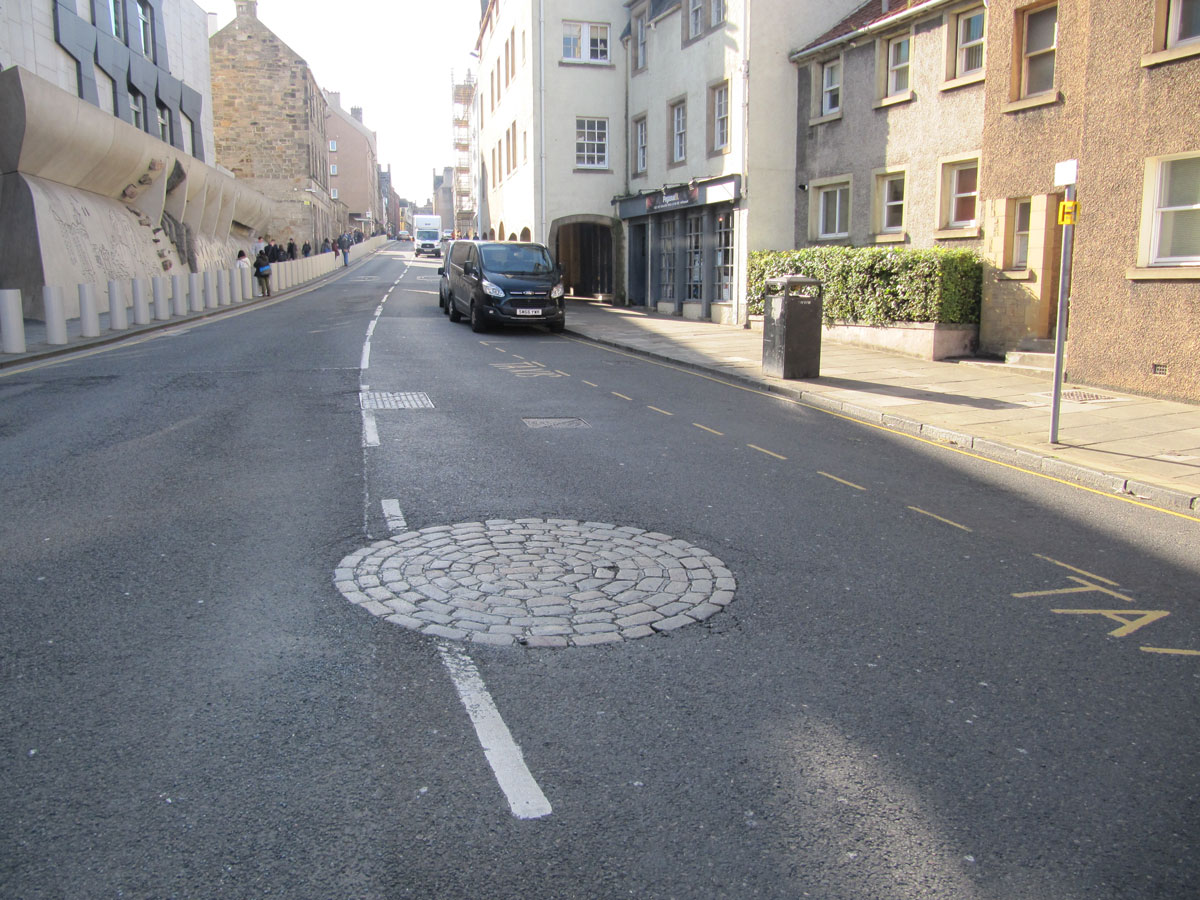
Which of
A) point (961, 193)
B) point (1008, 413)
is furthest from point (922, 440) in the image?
point (961, 193)

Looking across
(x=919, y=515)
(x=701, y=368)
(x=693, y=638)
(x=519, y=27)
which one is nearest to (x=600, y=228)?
(x=519, y=27)

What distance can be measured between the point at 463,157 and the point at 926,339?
239 feet

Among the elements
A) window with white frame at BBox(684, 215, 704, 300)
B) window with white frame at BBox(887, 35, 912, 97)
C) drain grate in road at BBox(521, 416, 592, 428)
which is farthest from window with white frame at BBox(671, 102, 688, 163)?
drain grate in road at BBox(521, 416, 592, 428)

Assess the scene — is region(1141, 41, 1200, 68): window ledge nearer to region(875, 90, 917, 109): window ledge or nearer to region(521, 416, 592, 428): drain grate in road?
region(875, 90, 917, 109): window ledge

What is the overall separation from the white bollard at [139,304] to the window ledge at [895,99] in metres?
17.3

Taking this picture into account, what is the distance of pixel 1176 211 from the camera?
39.6 feet

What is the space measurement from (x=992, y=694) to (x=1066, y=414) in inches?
317

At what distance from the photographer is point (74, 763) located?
328cm

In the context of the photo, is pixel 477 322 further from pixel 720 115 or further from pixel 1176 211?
pixel 1176 211

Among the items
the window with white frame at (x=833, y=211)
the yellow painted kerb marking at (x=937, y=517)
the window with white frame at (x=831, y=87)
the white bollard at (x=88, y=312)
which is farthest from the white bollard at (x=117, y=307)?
the yellow painted kerb marking at (x=937, y=517)

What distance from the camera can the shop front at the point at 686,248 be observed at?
79.8 feet

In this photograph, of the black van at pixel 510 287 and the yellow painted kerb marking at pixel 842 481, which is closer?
the yellow painted kerb marking at pixel 842 481

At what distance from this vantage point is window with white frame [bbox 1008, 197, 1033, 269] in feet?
52.2

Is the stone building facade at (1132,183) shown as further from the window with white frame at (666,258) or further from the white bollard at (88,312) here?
the white bollard at (88,312)
